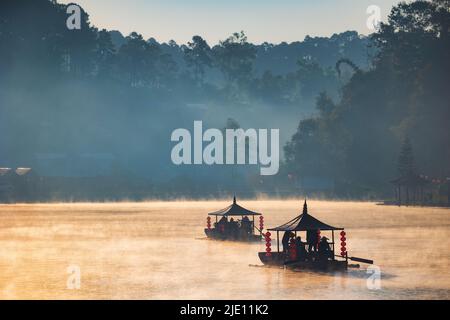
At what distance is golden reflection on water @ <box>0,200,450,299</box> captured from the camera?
5453 cm

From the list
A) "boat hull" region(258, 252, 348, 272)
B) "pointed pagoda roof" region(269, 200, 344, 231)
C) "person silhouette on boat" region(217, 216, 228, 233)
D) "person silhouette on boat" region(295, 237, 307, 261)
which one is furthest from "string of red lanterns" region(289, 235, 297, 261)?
"person silhouette on boat" region(217, 216, 228, 233)

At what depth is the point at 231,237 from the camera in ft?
293

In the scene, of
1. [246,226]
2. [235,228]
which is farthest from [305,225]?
[235,228]

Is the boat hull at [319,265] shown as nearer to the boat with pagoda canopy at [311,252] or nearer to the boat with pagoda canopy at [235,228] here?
the boat with pagoda canopy at [311,252]

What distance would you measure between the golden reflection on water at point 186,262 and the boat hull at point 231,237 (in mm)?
1375

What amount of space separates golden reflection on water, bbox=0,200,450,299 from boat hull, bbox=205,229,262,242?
4.51ft

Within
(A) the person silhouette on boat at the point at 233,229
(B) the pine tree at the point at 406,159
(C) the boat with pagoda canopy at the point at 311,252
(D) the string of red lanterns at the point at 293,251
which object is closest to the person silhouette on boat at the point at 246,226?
(A) the person silhouette on boat at the point at 233,229

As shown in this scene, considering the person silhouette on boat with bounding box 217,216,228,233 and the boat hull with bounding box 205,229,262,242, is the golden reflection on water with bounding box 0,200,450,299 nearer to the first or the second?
the boat hull with bounding box 205,229,262,242

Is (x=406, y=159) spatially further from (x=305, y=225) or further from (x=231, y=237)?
(x=305, y=225)

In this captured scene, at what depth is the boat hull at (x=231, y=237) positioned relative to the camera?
87844mm

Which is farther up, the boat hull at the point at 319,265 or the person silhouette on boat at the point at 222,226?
the person silhouette on boat at the point at 222,226

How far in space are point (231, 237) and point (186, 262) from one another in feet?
59.9
